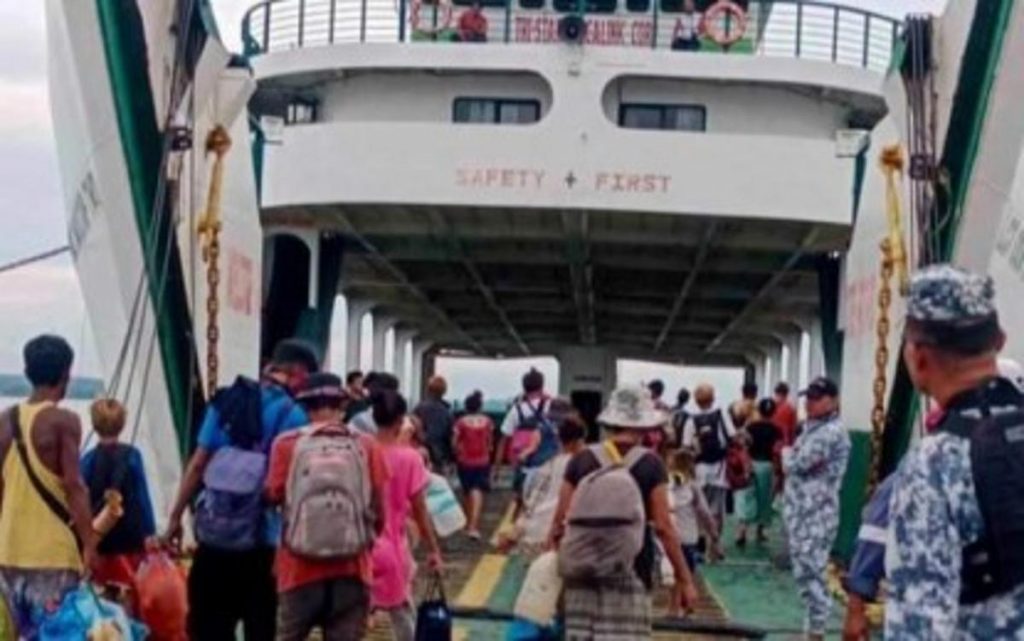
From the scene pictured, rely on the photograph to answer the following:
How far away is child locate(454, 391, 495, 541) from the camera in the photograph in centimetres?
1415

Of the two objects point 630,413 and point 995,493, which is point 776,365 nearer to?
point 630,413

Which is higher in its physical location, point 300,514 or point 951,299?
point 951,299

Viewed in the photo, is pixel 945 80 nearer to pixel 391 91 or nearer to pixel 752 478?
pixel 752 478

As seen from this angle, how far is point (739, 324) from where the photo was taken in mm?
32469

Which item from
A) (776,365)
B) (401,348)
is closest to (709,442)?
(776,365)

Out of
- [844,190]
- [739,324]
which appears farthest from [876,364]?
[739,324]

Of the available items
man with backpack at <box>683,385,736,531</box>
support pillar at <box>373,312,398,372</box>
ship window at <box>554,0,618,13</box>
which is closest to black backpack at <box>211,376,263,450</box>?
man with backpack at <box>683,385,736,531</box>

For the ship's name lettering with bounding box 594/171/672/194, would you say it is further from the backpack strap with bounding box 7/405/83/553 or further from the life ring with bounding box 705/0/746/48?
the backpack strap with bounding box 7/405/83/553

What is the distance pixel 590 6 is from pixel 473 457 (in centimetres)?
861

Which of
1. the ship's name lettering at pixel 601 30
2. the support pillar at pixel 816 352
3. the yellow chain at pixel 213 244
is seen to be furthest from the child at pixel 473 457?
the support pillar at pixel 816 352

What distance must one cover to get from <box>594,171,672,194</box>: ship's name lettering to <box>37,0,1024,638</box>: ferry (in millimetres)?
31

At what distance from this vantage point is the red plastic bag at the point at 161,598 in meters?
6.65

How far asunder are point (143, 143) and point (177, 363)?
1.10 m

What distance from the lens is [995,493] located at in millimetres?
3000
